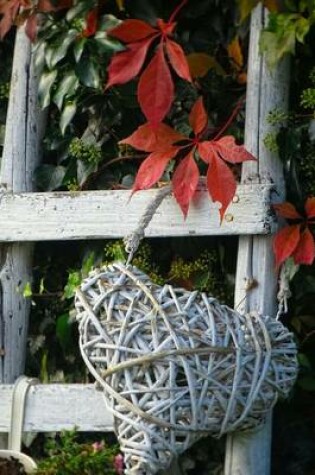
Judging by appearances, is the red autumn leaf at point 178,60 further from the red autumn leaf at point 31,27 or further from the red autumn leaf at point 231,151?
the red autumn leaf at point 31,27

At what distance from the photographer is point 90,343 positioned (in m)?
1.67

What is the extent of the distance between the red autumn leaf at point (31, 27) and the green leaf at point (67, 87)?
0.11 meters

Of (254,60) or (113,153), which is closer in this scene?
(254,60)

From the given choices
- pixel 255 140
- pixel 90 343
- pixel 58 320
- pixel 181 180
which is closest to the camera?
pixel 90 343

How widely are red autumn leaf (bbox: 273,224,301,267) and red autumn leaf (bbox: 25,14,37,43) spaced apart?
65 centimetres

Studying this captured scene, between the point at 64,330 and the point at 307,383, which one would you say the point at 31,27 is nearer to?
the point at 64,330

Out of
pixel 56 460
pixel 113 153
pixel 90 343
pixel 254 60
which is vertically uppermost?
pixel 254 60

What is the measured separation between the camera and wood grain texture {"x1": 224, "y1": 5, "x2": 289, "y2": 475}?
185cm

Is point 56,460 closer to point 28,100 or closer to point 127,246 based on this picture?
point 127,246

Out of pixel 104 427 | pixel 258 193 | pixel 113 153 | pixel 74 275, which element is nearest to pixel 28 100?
pixel 113 153

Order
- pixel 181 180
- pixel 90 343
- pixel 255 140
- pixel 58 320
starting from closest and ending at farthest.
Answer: pixel 90 343, pixel 181 180, pixel 255 140, pixel 58 320

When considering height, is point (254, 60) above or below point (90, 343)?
above

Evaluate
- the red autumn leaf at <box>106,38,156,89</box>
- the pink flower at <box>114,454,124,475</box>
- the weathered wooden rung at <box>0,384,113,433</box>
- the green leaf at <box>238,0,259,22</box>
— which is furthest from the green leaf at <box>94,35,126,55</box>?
the pink flower at <box>114,454,124,475</box>

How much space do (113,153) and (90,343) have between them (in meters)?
0.56
